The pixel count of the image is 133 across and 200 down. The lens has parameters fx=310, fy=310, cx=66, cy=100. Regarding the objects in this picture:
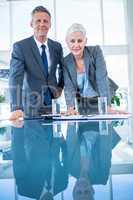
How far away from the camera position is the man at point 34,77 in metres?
1.94

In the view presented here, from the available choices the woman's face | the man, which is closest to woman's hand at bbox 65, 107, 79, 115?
the man

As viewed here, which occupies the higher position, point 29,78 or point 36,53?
point 36,53

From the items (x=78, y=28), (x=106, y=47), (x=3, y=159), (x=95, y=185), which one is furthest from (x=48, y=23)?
(x=106, y=47)

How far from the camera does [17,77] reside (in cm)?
Result: 194

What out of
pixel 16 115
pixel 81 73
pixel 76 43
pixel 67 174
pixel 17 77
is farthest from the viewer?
pixel 76 43

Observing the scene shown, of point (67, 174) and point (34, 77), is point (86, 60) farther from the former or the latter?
point (67, 174)

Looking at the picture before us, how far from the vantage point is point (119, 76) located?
6.06m

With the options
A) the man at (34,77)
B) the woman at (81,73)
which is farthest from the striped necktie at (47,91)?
the woman at (81,73)

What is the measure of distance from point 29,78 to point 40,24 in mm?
427

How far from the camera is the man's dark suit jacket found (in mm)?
1938

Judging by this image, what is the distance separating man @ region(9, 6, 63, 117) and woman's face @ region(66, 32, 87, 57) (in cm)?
13

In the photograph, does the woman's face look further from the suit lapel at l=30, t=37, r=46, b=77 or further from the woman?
the suit lapel at l=30, t=37, r=46, b=77

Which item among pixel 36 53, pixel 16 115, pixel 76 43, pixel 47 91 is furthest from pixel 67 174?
pixel 76 43

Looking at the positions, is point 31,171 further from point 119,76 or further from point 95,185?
point 119,76
